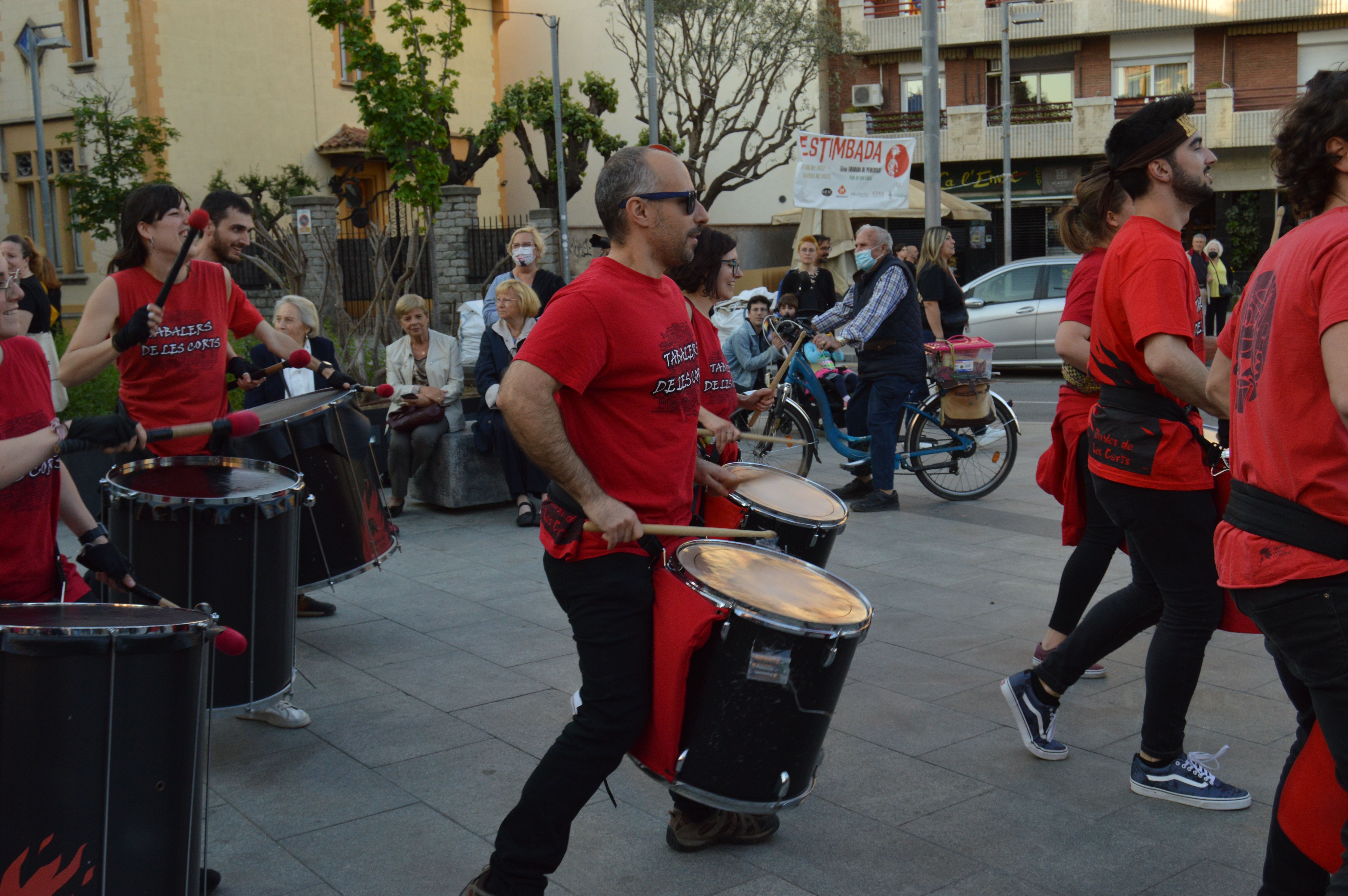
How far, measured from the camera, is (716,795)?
2.83 m

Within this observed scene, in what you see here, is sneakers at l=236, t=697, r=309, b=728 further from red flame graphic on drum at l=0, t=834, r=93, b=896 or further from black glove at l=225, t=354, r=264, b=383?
red flame graphic on drum at l=0, t=834, r=93, b=896

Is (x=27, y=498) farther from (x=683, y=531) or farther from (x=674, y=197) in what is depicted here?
(x=674, y=197)

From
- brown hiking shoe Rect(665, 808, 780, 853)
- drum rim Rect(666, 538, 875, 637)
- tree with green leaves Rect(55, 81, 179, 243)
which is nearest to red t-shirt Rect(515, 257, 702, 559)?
drum rim Rect(666, 538, 875, 637)

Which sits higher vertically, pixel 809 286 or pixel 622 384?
pixel 809 286

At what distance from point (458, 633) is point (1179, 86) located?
3322 centimetres

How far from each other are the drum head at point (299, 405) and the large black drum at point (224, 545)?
62 cm

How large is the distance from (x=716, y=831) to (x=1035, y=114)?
33.4 meters

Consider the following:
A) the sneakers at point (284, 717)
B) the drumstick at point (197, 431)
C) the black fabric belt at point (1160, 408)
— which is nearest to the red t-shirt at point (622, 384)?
the drumstick at point (197, 431)

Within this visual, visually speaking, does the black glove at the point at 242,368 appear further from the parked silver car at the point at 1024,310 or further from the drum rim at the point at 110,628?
the parked silver car at the point at 1024,310

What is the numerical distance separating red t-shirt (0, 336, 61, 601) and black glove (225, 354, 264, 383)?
6.45ft

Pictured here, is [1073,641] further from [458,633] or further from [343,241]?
[343,241]

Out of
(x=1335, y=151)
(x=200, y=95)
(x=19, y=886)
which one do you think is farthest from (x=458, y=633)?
(x=200, y=95)

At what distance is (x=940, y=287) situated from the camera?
33.6 feet

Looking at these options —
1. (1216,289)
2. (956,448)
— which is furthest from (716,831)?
(1216,289)
